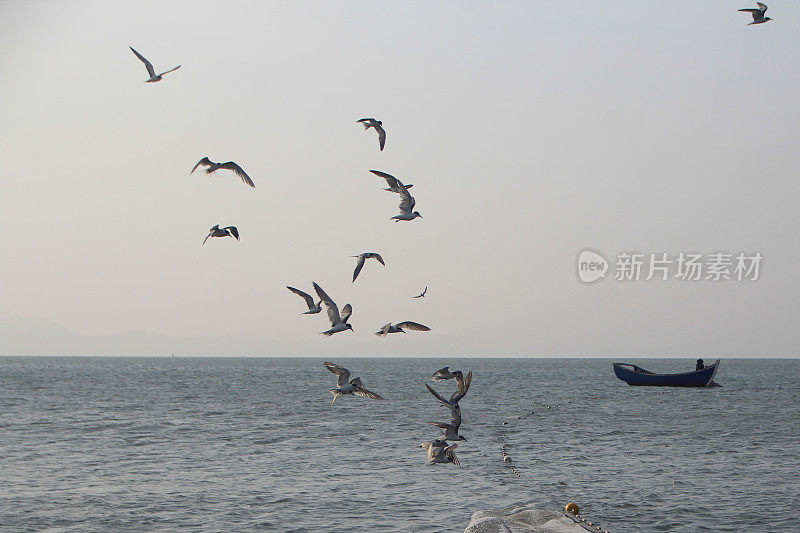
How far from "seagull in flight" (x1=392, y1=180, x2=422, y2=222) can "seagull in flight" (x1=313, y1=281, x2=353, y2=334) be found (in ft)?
9.28

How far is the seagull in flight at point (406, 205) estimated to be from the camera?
1888cm

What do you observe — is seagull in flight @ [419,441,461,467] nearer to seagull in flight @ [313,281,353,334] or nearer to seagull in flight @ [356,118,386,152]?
seagull in flight @ [313,281,353,334]

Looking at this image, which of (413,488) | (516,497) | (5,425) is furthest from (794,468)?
(5,425)

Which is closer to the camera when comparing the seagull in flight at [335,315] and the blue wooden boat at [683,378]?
the seagull in flight at [335,315]

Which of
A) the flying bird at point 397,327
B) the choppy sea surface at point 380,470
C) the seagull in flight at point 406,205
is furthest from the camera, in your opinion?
the choppy sea surface at point 380,470

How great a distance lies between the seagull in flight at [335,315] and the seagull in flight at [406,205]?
111 inches

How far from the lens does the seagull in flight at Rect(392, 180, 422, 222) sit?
743 inches

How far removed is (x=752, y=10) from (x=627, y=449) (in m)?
27.8

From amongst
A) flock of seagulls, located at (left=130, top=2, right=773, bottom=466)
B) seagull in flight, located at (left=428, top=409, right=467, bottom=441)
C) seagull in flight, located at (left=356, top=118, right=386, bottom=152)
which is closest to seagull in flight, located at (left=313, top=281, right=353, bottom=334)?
flock of seagulls, located at (left=130, top=2, right=773, bottom=466)

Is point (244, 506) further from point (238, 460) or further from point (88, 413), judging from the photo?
point (88, 413)

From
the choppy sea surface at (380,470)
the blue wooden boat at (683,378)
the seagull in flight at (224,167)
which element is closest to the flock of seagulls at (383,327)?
the seagull in flight at (224,167)

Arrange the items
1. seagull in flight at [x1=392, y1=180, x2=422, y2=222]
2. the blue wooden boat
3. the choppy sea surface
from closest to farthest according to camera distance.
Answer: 1. seagull in flight at [x1=392, y1=180, x2=422, y2=222]
2. the choppy sea surface
3. the blue wooden boat

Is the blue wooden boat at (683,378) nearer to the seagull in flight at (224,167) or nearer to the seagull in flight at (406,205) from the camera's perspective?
the seagull in flight at (406,205)

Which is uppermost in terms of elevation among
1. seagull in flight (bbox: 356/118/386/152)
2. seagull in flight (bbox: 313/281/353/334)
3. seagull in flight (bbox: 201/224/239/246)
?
seagull in flight (bbox: 356/118/386/152)
